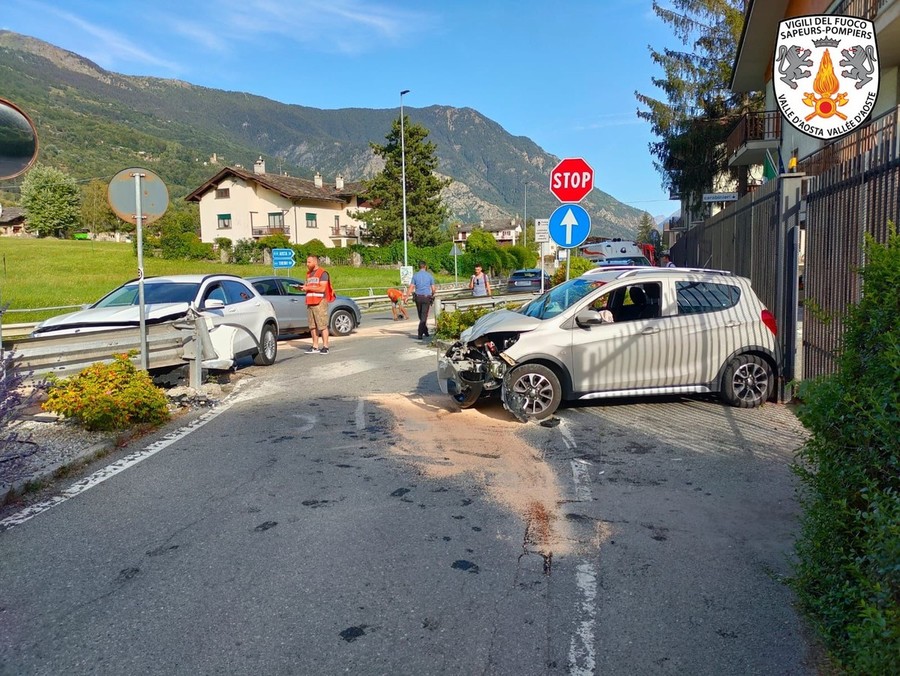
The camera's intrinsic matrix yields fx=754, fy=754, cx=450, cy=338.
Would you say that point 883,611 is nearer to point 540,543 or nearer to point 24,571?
A: point 540,543

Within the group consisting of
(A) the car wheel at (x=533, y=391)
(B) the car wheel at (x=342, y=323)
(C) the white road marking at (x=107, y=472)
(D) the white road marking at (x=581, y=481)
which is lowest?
(D) the white road marking at (x=581, y=481)

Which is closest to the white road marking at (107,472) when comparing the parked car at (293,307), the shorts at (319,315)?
the shorts at (319,315)

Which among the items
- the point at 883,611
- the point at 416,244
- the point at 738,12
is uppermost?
the point at 738,12

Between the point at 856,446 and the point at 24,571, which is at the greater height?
the point at 856,446

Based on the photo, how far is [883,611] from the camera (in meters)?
2.45

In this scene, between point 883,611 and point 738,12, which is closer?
point 883,611

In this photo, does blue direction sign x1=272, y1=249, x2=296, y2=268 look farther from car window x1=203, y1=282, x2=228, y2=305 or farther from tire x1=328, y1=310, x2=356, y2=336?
car window x1=203, y1=282, x2=228, y2=305

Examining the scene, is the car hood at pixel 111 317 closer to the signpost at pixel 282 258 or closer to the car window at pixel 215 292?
the car window at pixel 215 292

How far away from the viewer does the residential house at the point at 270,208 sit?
71.8 m

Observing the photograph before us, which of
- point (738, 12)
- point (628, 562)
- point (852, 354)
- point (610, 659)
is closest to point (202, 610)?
point (610, 659)

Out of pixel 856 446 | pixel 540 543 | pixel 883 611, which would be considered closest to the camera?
pixel 883 611

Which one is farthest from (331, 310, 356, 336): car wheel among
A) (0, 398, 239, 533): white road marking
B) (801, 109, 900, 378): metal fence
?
(801, 109, 900, 378): metal fence

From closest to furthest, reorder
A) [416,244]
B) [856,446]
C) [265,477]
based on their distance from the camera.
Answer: [856,446] < [265,477] < [416,244]

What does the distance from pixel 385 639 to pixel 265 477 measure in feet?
9.82
